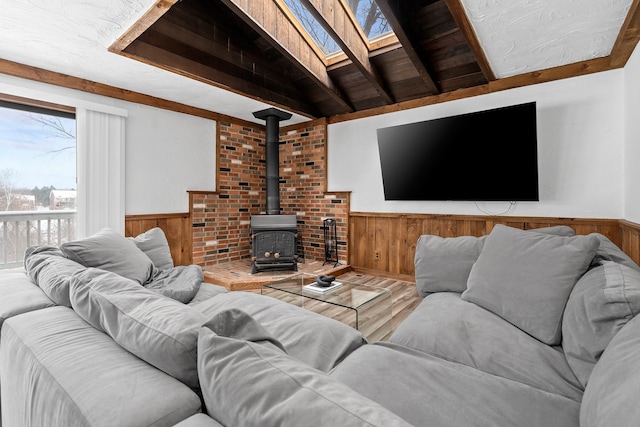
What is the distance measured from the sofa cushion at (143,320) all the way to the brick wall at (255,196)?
10.4 ft

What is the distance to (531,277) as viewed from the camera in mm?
1622

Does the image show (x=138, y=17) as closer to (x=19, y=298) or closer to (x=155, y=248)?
(x=155, y=248)

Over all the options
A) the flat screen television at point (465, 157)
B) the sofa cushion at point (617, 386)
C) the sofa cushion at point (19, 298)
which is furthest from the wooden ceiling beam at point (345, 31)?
the sofa cushion at point (617, 386)

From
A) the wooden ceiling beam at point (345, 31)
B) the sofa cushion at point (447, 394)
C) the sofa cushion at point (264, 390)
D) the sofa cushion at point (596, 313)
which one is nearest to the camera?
the sofa cushion at point (264, 390)

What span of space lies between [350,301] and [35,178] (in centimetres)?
334

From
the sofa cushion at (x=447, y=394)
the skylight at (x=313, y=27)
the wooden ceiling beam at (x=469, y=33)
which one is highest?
the skylight at (x=313, y=27)

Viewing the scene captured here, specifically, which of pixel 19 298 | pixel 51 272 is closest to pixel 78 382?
pixel 19 298

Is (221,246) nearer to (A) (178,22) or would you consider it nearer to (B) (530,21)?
(A) (178,22)

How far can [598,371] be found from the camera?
0.89m

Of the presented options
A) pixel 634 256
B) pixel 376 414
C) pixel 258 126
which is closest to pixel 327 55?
pixel 258 126

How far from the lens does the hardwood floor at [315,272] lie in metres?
3.22

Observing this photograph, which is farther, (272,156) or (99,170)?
(272,156)

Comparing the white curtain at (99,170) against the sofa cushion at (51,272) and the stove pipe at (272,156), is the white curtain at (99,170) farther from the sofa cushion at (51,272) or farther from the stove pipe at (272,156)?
the stove pipe at (272,156)

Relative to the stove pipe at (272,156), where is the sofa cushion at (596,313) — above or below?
below
